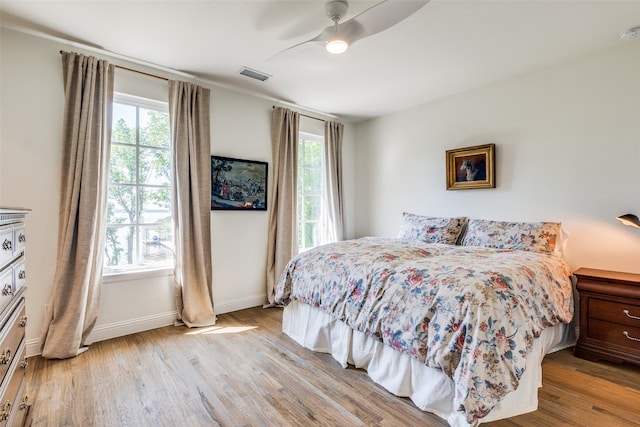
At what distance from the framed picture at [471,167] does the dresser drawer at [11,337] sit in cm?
383

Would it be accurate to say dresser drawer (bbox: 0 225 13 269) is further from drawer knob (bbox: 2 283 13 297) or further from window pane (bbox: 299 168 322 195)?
window pane (bbox: 299 168 322 195)

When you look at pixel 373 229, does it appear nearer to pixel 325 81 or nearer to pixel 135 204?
pixel 325 81

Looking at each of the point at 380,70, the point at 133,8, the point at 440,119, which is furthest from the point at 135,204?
the point at 440,119

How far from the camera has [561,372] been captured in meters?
2.18

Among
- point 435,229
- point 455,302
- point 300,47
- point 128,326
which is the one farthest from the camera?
point 435,229

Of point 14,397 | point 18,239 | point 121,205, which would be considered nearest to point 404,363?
point 14,397

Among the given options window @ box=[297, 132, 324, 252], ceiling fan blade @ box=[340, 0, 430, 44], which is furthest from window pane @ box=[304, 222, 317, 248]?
ceiling fan blade @ box=[340, 0, 430, 44]

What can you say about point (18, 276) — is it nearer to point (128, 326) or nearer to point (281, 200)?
point (128, 326)

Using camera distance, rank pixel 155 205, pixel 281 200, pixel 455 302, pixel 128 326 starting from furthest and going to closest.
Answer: pixel 281 200, pixel 155 205, pixel 128 326, pixel 455 302

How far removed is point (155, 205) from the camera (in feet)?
9.93

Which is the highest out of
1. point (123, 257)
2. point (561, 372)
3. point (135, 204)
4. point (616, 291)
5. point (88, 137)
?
point (88, 137)

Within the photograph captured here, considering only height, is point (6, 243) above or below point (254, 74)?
below

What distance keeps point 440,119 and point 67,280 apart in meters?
4.19

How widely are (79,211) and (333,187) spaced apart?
2947 mm
